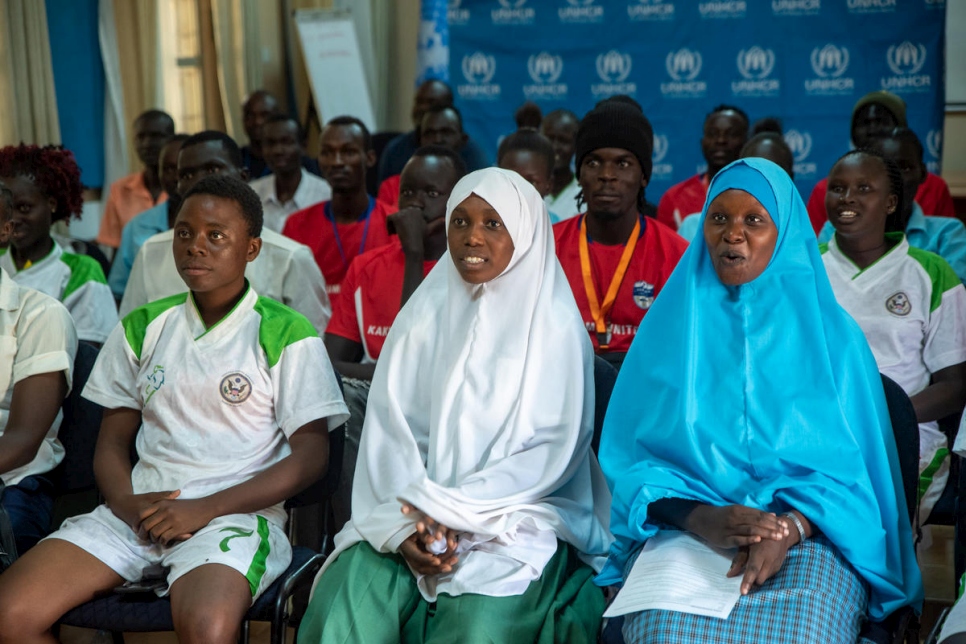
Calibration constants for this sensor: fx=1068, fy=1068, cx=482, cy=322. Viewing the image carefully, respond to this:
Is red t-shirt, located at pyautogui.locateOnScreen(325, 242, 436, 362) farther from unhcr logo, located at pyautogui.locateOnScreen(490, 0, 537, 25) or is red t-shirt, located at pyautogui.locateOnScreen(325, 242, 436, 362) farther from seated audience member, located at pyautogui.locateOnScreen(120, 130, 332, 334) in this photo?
unhcr logo, located at pyautogui.locateOnScreen(490, 0, 537, 25)

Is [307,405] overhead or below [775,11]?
below

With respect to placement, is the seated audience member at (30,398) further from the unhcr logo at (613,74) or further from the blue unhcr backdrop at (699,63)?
the unhcr logo at (613,74)

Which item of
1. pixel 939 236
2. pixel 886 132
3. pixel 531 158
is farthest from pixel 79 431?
pixel 886 132

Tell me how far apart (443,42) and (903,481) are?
25.3 feet

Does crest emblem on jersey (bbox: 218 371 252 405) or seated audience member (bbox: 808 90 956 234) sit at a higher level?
seated audience member (bbox: 808 90 956 234)

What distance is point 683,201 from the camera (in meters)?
5.63

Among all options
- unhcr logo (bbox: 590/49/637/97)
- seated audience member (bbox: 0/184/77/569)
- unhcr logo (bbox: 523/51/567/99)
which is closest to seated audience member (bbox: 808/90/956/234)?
unhcr logo (bbox: 590/49/637/97)

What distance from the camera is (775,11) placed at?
7.77 metres

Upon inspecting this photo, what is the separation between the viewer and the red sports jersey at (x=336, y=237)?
4.59 metres

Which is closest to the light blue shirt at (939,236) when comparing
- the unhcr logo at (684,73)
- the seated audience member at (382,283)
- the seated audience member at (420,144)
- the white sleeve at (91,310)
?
the seated audience member at (382,283)

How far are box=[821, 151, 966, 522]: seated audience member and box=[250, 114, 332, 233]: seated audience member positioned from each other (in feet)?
9.28

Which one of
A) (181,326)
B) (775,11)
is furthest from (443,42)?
(181,326)

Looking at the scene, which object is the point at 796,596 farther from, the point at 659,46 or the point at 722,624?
the point at 659,46

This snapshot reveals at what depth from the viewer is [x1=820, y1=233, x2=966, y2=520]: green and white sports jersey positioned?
322 cm
